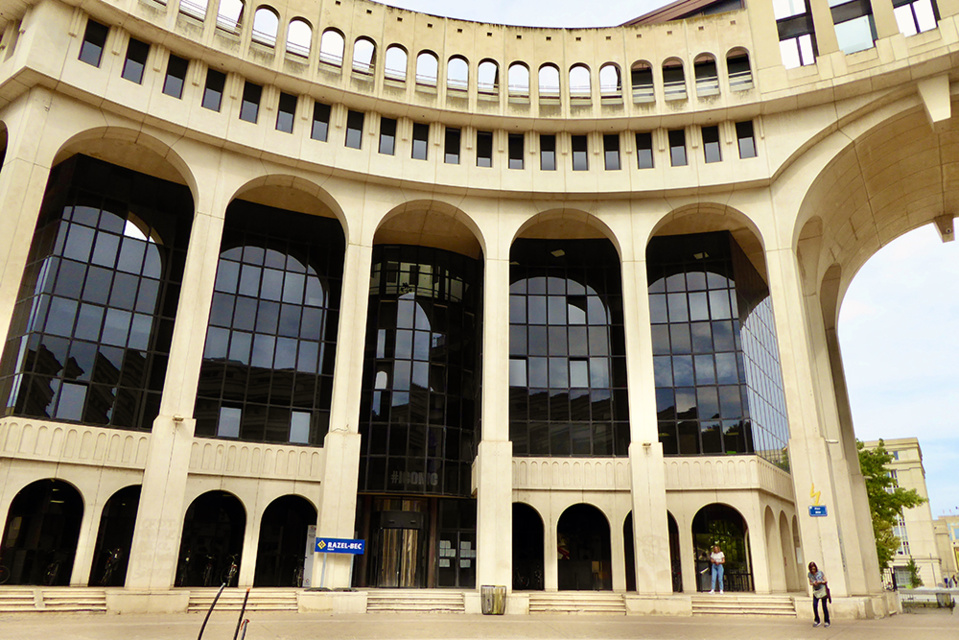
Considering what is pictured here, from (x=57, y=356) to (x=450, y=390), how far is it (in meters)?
15.3

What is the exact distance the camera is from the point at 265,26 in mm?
26328

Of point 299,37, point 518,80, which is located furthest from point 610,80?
point 299,37

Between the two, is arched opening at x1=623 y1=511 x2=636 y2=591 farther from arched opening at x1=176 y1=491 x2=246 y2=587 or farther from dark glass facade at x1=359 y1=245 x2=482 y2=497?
arched opening at x1=176 y1=491 x2=246 y2=587

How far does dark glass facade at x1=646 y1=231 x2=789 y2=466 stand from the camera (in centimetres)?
2839

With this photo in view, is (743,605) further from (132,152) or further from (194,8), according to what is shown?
(194,8)

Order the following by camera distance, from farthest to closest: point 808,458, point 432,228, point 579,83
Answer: point 432,228 → point 579,83 → point 808,458

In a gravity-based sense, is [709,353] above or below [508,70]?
below

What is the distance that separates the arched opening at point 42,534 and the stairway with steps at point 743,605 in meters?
21.5

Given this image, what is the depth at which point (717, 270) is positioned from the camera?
3066cm

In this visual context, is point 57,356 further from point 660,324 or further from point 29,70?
point 660,324

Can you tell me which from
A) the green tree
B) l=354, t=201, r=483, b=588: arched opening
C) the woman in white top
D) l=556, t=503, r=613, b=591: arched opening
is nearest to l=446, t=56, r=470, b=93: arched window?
l=354, t=201, r=483, b=588: arched opening

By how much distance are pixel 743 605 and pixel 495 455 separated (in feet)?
31.6

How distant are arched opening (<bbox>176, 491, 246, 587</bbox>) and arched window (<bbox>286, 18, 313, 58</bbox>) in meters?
17.8

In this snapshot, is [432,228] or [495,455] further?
[432,228]
